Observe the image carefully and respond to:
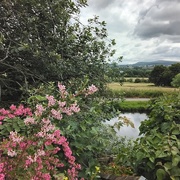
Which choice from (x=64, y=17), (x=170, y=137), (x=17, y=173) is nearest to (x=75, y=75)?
(x=64, y=17)

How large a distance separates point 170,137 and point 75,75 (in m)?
1.50

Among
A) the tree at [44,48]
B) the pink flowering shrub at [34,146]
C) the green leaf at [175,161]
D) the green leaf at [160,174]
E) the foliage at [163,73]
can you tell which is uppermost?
the tree at [44,48]

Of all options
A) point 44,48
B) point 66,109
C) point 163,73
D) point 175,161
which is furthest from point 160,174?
point 163,73

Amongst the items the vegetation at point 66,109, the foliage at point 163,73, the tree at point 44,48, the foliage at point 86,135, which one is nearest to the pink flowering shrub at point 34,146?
the vegetation at point 66,109

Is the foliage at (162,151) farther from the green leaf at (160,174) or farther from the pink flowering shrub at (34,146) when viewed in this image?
the pink flowering shrub at (34,146)

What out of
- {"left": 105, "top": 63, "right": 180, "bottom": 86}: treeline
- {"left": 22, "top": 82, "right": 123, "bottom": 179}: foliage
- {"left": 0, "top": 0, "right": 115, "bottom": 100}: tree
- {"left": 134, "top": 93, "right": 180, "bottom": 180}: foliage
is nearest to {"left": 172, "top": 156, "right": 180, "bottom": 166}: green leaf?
{"left": 134, "top": 93, "right": 180, "bottom": 180}: foliage

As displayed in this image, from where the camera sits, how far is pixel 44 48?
2742 millimetres

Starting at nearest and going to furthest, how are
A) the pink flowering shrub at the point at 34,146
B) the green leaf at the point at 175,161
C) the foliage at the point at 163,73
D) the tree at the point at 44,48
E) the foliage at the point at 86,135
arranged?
the pink flowering shrub at the point at 34,146 < the green leaf at the point at 175,161 < the foliage at the point at 86,135 < the tree at the point at 44,48 < the foliage at the point at 163,73

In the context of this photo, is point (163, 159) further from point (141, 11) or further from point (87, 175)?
point (141, 11)

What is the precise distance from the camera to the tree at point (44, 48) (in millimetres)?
2633

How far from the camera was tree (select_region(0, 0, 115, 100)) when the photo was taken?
2.63 metres

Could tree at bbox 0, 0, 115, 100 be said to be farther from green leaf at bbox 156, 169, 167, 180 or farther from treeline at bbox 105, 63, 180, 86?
green leaf at bbox 156, 169, 167, 180

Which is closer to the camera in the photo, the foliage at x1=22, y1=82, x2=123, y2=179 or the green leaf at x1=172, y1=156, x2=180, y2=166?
the green leaf at x1=172, y1=156, x2=180, y2=166

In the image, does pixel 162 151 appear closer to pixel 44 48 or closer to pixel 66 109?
pixel 66 109
